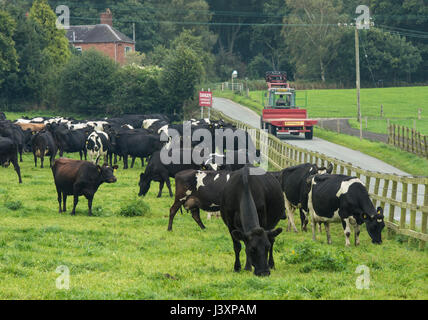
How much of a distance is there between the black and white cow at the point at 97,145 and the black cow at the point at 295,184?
17451 mm

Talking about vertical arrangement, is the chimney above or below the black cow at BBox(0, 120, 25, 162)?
above

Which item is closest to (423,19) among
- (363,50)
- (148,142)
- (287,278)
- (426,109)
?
(363,50)

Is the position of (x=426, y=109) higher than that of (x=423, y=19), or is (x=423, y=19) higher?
(x=423, y=19)

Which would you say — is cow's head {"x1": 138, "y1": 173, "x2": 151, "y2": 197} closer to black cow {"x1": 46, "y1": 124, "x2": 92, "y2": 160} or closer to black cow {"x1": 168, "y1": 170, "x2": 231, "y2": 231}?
black cow {"x1": 168, "y1": 170, "x2": 231, "y2": 231}

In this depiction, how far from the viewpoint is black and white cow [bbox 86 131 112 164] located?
34438mm

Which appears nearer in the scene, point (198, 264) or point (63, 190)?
point (198, 264)

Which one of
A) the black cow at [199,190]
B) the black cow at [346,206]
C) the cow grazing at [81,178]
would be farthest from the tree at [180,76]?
the black cow at [346,206]

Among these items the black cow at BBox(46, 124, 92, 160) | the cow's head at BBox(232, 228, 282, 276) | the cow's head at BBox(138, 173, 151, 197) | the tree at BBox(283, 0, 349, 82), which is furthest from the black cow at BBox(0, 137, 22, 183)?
the tree at BBox(283, 0, 349, 82)

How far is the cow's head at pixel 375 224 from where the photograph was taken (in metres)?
15.1

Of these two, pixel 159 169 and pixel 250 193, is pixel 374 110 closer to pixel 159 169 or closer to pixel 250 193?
pixel 159 169

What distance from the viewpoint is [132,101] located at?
65.6 m

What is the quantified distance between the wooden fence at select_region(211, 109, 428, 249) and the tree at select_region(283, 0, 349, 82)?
70477 mm
